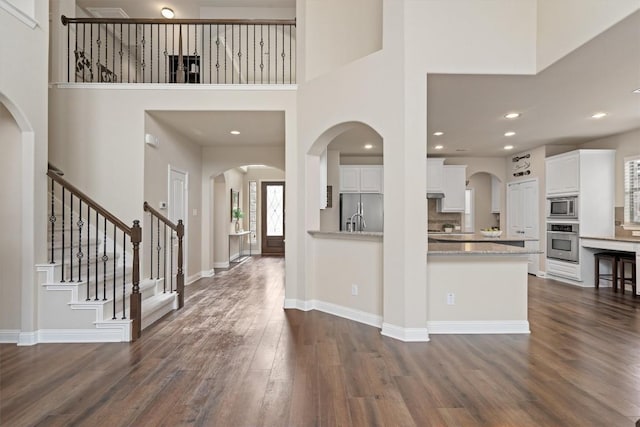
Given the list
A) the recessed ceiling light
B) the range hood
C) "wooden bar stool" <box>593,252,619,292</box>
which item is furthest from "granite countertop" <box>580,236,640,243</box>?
the recessed ceiling light

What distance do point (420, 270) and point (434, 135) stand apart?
11.2 feet

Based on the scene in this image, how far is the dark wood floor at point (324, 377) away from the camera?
81.6 inches

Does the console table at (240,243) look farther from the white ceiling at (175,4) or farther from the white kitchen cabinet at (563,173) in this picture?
the white kitchen cabinet at (563,173)

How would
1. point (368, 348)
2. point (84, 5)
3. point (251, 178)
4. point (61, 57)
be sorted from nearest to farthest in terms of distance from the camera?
point (368, 348), point (61, 57), point (84, 5), point (251, 178)

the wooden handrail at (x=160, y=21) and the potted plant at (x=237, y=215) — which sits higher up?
the wooden handrail at (x=160, y=21)

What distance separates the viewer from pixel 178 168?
5723mm

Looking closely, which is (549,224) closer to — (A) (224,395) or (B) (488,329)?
(B) (488,329)

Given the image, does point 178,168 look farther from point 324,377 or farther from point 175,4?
point 324,377

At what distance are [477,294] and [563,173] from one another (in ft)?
14.0

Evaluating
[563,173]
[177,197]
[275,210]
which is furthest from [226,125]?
[563,173]

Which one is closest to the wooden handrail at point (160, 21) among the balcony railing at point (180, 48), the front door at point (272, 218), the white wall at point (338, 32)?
the balcony railing at point (180, 48)

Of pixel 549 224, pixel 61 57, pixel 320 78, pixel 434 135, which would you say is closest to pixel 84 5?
pixel 61 57

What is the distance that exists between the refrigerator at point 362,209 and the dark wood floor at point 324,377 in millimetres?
3671

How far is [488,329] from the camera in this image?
11.6 ft
